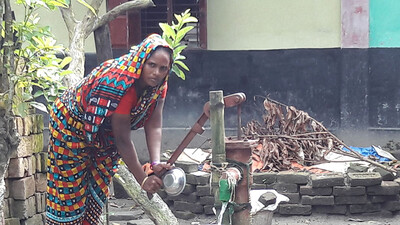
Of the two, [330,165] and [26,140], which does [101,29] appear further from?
[330,165]

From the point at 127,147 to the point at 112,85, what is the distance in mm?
333

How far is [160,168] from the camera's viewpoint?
3283 mm

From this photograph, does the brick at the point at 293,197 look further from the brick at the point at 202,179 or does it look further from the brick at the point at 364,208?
the brick at the point at 202,179

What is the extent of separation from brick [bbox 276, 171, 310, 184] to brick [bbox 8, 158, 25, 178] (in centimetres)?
292

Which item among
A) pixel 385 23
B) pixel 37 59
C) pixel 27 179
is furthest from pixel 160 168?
pixel 385 23

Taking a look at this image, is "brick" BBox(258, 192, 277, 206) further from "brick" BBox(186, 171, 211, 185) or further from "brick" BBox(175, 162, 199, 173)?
"brick" BBox(175, 162, 199, 173)

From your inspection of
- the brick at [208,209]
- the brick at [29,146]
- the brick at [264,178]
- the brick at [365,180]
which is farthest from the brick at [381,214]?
the brick at [29,146]

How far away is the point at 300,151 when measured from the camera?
729 cm

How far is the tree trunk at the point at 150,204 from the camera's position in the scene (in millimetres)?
5262

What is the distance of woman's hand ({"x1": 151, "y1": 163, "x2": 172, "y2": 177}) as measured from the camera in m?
3.26

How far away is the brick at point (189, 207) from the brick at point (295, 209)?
89 cm

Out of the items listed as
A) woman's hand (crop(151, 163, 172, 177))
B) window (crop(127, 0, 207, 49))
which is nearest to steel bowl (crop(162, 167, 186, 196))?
woman's hand (crop(151, 163, 172, 177))

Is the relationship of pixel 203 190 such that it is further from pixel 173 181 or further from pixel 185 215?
pixel 173 181

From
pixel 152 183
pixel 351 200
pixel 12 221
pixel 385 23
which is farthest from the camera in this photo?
pixel 385 23
